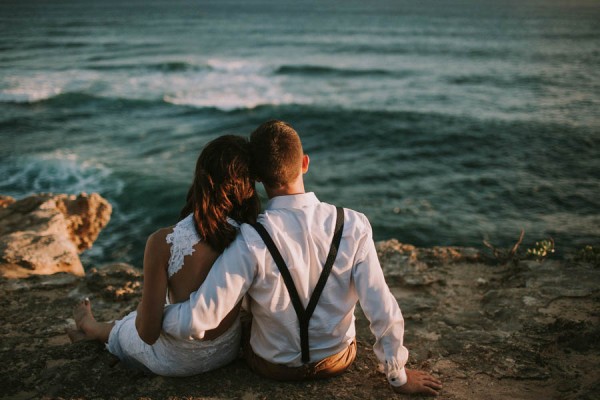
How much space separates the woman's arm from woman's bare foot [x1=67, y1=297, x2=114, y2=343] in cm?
88

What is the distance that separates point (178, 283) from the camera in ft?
8.07

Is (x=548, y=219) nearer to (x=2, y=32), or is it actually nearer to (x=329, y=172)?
(x=329, y=172)

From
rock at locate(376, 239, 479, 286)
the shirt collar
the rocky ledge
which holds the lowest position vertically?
rock at locate(376, 239, 479, 286)

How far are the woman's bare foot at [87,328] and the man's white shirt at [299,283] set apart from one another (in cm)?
95

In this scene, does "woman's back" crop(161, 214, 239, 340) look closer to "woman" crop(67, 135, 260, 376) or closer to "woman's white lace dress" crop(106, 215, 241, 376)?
"woman" crop(67, 135, 260, 376)

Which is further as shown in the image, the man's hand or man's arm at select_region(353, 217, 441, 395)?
the man's hand

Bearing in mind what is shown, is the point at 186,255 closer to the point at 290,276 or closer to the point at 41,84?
the point at 290,276

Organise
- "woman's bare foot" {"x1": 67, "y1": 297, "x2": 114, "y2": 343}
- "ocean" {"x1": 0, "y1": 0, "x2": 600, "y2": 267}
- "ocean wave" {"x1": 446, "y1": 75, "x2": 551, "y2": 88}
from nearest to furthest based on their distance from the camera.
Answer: "woman's bare foot" {"x1": 67, "y1": 297, "x2": 114, "y2": 343} < "ocean" {"x1": 0, "y1": 0, "x2": 600, "y2": 267} < "ocean wave" {"x1": 446, "y1": 75, "x2": 551, "y2": 88}

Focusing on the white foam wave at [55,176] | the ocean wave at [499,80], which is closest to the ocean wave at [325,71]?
the ocean wave at [499,80]

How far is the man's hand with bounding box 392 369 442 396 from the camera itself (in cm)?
262

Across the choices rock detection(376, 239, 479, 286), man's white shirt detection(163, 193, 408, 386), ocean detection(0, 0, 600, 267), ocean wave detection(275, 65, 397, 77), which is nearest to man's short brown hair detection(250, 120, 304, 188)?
man's white shirt detection(163, 193, 408, 386)

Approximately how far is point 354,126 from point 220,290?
14288 mm

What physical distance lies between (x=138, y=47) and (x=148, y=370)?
37.5 meters

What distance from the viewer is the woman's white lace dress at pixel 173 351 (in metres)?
2.66
